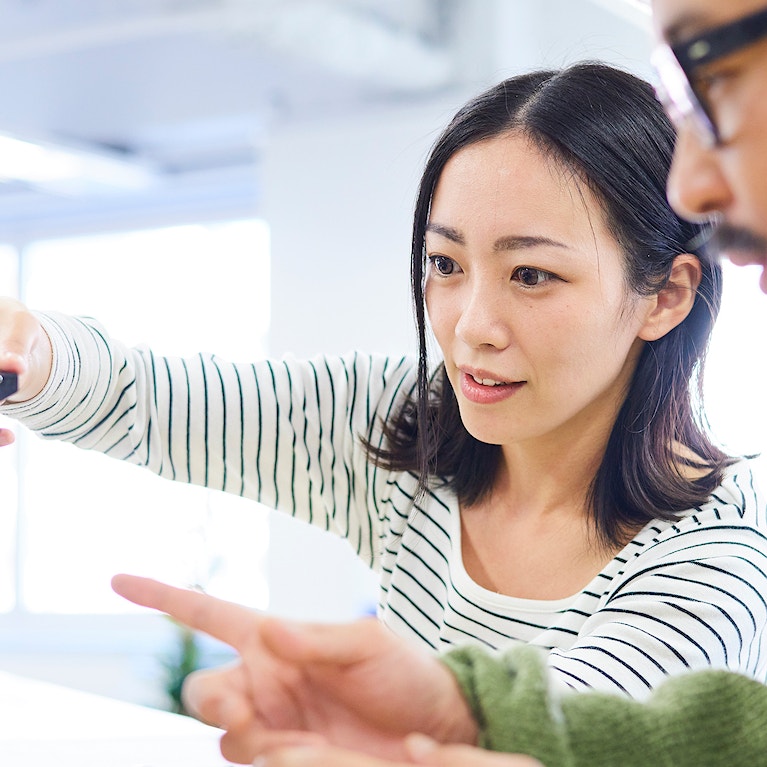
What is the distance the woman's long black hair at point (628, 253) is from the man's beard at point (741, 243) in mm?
451

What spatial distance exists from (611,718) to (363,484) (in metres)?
0.83

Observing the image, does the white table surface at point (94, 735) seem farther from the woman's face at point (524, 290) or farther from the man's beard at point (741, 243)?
the man's beard at point (741, 243)

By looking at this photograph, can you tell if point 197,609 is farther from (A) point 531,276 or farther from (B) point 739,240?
(A) point 531,276

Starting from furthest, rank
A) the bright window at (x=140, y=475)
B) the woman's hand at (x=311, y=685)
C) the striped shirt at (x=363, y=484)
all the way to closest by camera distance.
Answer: the bright window at (x=140, y=475) → the striped shirt at (x=363, y=484) → the woman's hand at (x=311, y=685)

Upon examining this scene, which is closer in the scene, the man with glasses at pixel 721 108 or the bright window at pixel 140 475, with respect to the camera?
the man with glasses at pixel 721 108

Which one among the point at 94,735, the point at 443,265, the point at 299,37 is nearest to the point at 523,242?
the point at 443,265

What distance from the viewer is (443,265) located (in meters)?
1.39

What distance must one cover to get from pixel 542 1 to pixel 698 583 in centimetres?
360

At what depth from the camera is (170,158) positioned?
5988mm

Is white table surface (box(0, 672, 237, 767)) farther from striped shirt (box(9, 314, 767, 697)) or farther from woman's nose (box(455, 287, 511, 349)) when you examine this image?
woman's nose (box(455, 287, 511, 349))

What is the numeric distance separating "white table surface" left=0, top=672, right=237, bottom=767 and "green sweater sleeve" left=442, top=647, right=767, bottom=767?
1.73 ft

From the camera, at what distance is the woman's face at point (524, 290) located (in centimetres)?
129

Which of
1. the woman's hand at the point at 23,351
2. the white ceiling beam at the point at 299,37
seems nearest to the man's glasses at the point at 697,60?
the woman's hand at the point at 23,351

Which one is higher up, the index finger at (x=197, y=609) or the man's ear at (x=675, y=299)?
the man's ear at (x=675, y=299)
